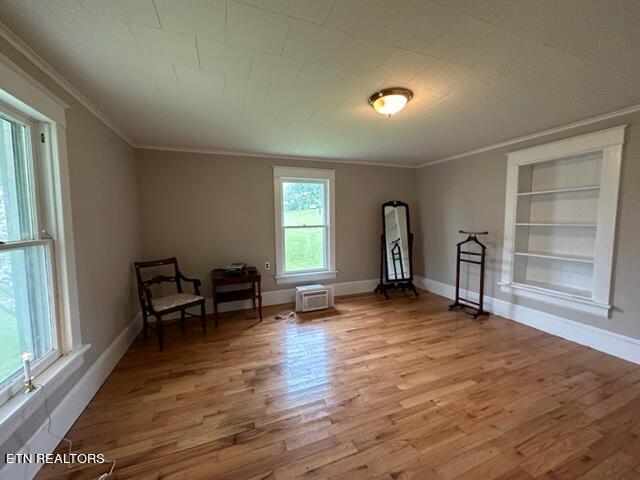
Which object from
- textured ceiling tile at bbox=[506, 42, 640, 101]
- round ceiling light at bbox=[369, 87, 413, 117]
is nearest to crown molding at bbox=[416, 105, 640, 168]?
textured ceiling tile at bbox=[506, 42, 640, 101]

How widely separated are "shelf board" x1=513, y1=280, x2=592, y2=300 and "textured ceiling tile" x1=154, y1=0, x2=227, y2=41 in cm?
385

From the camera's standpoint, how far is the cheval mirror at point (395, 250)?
452 centimetres

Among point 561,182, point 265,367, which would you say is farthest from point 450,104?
point 265,367

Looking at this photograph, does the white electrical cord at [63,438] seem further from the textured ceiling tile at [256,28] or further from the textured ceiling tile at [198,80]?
the textured ceiling tile at [256,28]

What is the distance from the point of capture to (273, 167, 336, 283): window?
3994mm

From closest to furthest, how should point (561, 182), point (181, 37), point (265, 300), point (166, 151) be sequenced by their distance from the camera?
point (181, 37)
point (561, 182)
point (166, 151)
point (265, 300)

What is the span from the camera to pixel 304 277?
4.18 metres

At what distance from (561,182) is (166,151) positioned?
4.79 metres

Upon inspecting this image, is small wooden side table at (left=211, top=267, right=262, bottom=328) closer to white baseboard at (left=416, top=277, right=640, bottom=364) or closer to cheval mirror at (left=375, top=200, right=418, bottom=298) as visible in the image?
cheval mirror at (left=375, top=200, right=418, bottom=298)

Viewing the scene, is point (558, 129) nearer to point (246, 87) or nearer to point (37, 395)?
point (246, 87)

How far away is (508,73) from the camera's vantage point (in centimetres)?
171

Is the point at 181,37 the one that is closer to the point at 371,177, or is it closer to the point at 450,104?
the point at 450,104

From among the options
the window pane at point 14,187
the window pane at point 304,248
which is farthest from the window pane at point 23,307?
the window pane at point 304,248

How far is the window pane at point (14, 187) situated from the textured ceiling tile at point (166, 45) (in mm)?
840
